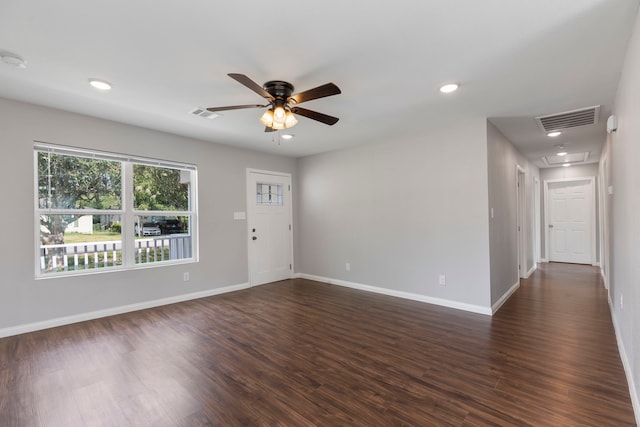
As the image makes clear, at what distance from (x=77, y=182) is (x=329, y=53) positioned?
11.2 ft

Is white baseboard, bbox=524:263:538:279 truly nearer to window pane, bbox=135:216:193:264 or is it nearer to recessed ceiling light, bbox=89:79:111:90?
window pane, bbox=135:216:193:264

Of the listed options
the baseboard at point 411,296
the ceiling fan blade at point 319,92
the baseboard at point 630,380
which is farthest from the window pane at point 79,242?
the baseboard at point 630,380

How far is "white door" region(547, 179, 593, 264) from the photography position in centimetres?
673

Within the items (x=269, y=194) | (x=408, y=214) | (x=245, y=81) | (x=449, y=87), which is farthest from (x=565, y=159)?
(x=245, y=81)

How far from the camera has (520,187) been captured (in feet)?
17.9

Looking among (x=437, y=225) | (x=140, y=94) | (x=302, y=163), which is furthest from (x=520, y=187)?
(x=140, y=94)

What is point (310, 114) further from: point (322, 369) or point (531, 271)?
point (531, 271)

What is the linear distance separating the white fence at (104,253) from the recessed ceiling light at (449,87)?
3.96 meters

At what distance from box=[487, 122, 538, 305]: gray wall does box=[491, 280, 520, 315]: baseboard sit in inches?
2.0

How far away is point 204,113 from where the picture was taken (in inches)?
135

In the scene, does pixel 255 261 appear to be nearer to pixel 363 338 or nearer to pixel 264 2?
pixel 363 338

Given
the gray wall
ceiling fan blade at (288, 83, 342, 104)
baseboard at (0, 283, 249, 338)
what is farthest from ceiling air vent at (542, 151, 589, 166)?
baseboard at (0, 283, 249, 338)

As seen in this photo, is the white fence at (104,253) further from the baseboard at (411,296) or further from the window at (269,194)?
the baseboard at (411,296)

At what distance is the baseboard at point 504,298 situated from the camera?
12.1ft
